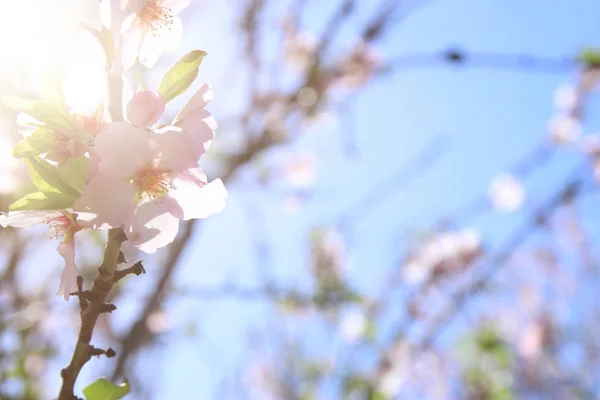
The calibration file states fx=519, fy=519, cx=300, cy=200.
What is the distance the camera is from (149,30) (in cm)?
67

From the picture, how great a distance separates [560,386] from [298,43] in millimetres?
7721

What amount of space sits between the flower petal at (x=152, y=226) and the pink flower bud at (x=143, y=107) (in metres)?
0.10

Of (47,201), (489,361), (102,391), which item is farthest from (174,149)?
(489,361)

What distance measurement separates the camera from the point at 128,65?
0.58 m

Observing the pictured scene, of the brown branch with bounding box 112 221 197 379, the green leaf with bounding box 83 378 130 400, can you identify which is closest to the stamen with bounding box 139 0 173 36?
the green leaf with bounding box 83 378 130 400

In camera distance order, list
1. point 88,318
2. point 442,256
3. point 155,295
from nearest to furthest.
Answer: point 88,318
point 155,295
point 442,256

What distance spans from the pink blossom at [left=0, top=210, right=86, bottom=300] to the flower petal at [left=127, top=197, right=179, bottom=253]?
0.18ft

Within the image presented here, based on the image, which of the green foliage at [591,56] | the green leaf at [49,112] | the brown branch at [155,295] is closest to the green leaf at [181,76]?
the green leaf at [49,112]

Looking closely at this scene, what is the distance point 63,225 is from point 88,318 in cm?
19

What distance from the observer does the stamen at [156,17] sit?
0.66 m

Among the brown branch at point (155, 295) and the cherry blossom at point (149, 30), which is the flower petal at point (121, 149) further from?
the brown branch at point (155, 295)

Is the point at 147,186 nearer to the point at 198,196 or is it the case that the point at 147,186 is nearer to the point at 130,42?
the point at 198,196

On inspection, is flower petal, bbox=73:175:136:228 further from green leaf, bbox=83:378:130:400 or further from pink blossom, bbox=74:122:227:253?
green leaf, bbox=83:378:130:400

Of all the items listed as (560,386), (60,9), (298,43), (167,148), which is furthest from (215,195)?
(560,386)
